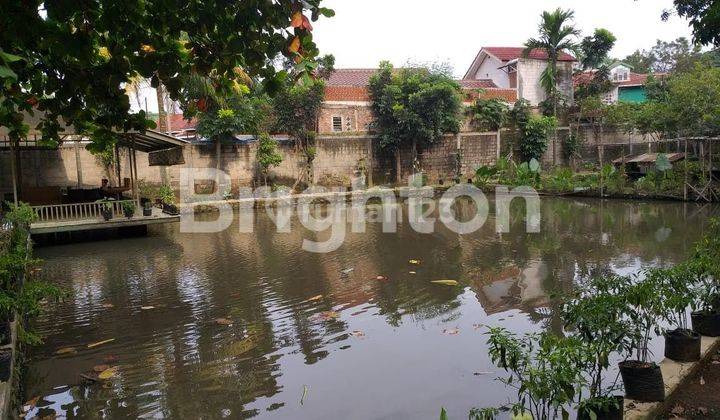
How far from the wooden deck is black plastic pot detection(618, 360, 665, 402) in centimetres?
1055

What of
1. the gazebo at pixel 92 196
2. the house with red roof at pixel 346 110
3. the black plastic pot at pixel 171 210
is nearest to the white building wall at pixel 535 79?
the house with red roof at pixel 346 110

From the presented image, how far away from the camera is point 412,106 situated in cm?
2184

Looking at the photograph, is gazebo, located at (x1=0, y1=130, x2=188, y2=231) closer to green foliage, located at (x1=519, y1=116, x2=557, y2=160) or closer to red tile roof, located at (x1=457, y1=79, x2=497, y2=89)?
green foliage, located at (x1=519, y1=116, x2=557, y2=160)

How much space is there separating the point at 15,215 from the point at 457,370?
697 cm

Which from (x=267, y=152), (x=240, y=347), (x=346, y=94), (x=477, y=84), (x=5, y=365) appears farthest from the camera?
(x=477, y=84)

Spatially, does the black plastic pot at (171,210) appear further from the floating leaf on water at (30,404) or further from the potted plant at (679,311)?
the potted plant at (679,311)

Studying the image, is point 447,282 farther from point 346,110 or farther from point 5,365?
point 346,110

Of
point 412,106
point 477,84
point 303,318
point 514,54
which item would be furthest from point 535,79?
point 303,318

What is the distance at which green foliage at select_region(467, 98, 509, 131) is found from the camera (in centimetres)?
2469

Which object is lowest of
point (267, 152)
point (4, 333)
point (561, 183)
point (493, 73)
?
point (4, 333)

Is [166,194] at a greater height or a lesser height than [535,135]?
lesser

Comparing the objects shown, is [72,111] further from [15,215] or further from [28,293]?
[15,215]

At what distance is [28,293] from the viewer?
4.51m

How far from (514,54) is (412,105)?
12181 millimetres
